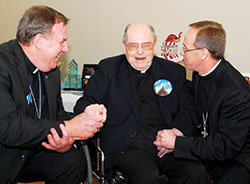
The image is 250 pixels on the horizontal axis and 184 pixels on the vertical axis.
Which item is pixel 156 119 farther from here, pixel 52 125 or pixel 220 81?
pixel 52 125

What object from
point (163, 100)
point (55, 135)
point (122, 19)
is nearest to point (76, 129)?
point (55, 135)

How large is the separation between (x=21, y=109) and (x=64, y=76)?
98.6 inches

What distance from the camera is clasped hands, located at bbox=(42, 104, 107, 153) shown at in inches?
71.1

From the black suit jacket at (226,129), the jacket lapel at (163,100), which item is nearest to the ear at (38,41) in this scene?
the jacket lapel at (163,100)

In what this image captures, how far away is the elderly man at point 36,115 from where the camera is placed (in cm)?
172

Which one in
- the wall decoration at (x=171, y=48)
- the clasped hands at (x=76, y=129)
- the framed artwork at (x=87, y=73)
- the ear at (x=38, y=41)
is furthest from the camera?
the framed artwork at (x=87, y=73)

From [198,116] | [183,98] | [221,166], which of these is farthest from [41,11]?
[221,166]

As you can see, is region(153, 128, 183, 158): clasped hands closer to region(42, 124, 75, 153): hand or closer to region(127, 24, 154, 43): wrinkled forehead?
region(42, 124, 75, 153): hand

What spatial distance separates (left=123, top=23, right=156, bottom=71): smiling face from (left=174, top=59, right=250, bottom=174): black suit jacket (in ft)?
2.27

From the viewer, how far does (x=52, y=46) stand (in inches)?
78.7

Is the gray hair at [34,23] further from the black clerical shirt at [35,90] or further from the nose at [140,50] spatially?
the nose at [140,50]

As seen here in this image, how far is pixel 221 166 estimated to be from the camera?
2068 mm

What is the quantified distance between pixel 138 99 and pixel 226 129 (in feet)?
2.61

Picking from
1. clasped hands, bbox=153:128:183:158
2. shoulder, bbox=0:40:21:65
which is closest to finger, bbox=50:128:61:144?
shoulder, bbox=0:40:21:65
